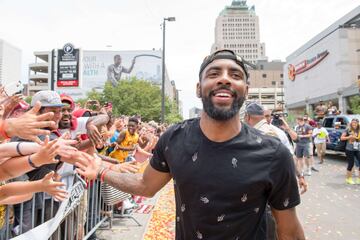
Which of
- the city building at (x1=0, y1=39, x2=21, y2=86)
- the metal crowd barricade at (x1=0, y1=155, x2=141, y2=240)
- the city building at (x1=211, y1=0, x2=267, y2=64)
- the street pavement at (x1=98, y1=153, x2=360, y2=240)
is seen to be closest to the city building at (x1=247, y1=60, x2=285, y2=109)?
the city building at (x1=211, y1=0, x2=267, y2=64)

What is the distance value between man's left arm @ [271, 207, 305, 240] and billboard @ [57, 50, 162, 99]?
7853 cm

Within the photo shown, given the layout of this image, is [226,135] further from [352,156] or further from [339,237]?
[352,156]

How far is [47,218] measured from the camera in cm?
353

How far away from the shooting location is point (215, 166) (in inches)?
78.9

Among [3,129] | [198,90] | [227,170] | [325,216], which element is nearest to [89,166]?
[3,129]

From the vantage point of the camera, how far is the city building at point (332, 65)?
39062 millimetres

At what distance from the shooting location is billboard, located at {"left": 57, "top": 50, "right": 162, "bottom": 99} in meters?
81.4

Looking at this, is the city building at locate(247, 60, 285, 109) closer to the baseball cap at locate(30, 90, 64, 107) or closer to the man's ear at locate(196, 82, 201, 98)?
the baseball cap at locate(30, 90, 64, 107)

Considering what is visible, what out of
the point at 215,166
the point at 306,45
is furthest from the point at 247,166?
the point at 306,45

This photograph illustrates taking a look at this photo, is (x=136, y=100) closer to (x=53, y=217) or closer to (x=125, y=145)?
(x=125, y=145)

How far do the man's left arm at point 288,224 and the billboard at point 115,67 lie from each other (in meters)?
78.5

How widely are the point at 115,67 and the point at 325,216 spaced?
264 feet

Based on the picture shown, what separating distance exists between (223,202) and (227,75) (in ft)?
2.60

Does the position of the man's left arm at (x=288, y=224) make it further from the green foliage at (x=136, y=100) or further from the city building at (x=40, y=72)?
the city building at (x=40, y=72)
